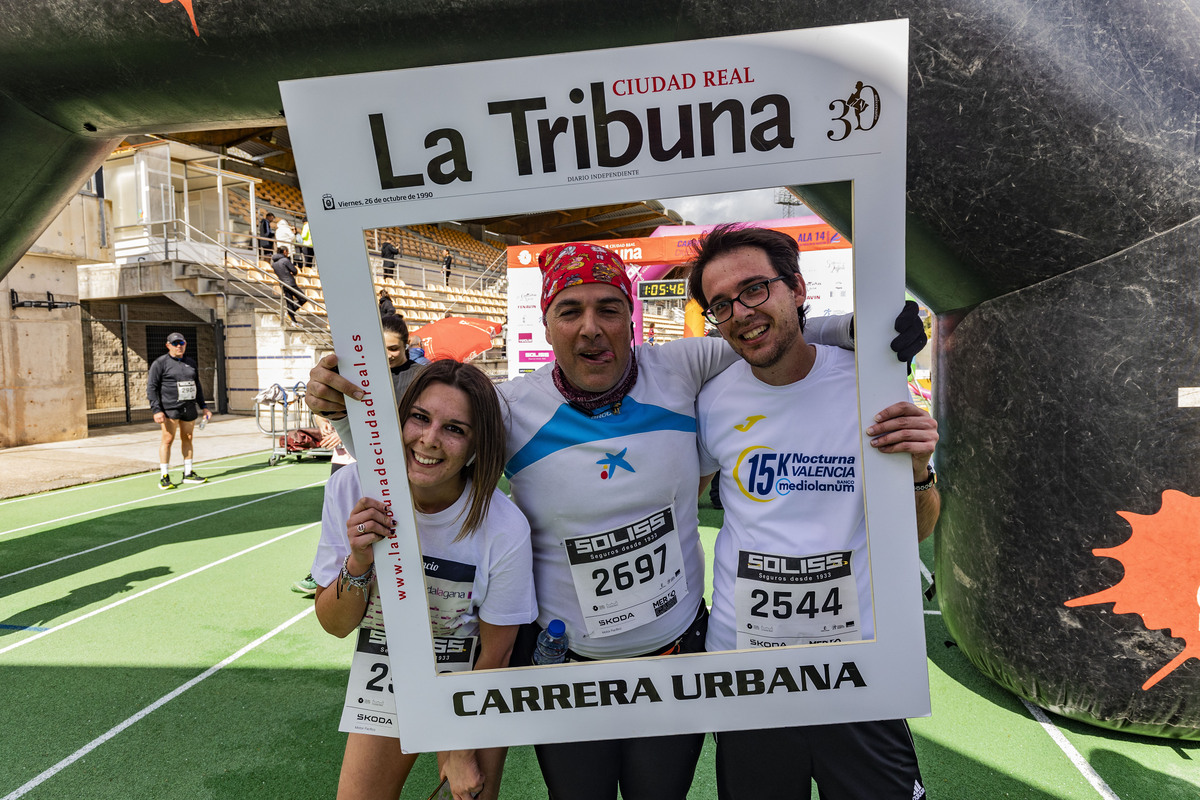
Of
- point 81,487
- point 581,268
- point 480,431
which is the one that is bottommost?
point 81,487

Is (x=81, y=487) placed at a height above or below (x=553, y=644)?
below

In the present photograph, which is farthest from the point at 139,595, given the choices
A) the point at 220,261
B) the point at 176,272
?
the point at 220,261

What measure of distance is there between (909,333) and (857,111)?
427mm

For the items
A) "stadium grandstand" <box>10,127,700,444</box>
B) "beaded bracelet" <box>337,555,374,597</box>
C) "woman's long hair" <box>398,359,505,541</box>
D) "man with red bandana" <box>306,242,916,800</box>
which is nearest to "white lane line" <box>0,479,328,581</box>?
"stadium grandstand" <box>10,127,700,444</box>

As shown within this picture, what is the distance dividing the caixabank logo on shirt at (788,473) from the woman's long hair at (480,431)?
571 millimetres

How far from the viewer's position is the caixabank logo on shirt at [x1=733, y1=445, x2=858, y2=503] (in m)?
1.37

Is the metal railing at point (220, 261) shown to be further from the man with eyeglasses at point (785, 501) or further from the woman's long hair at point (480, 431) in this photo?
the man with eyeglasses at point (785, 501)

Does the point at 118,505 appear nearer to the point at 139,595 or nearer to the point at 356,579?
the point at 139,595

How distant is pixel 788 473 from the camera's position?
1406 millimetres

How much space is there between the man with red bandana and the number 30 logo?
1.66 feet

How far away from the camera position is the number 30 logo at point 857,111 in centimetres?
117

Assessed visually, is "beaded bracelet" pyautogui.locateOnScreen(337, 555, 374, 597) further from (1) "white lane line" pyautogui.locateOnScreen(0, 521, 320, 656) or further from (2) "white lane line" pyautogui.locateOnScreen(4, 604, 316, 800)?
(1) "white lane line" pyautogui.locateOnScreen(0, 521, 320, 656)

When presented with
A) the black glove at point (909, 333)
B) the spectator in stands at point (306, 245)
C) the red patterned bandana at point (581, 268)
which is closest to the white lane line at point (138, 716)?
the spectator in stands at point (306, 245)

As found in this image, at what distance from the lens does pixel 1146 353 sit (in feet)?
7.09
